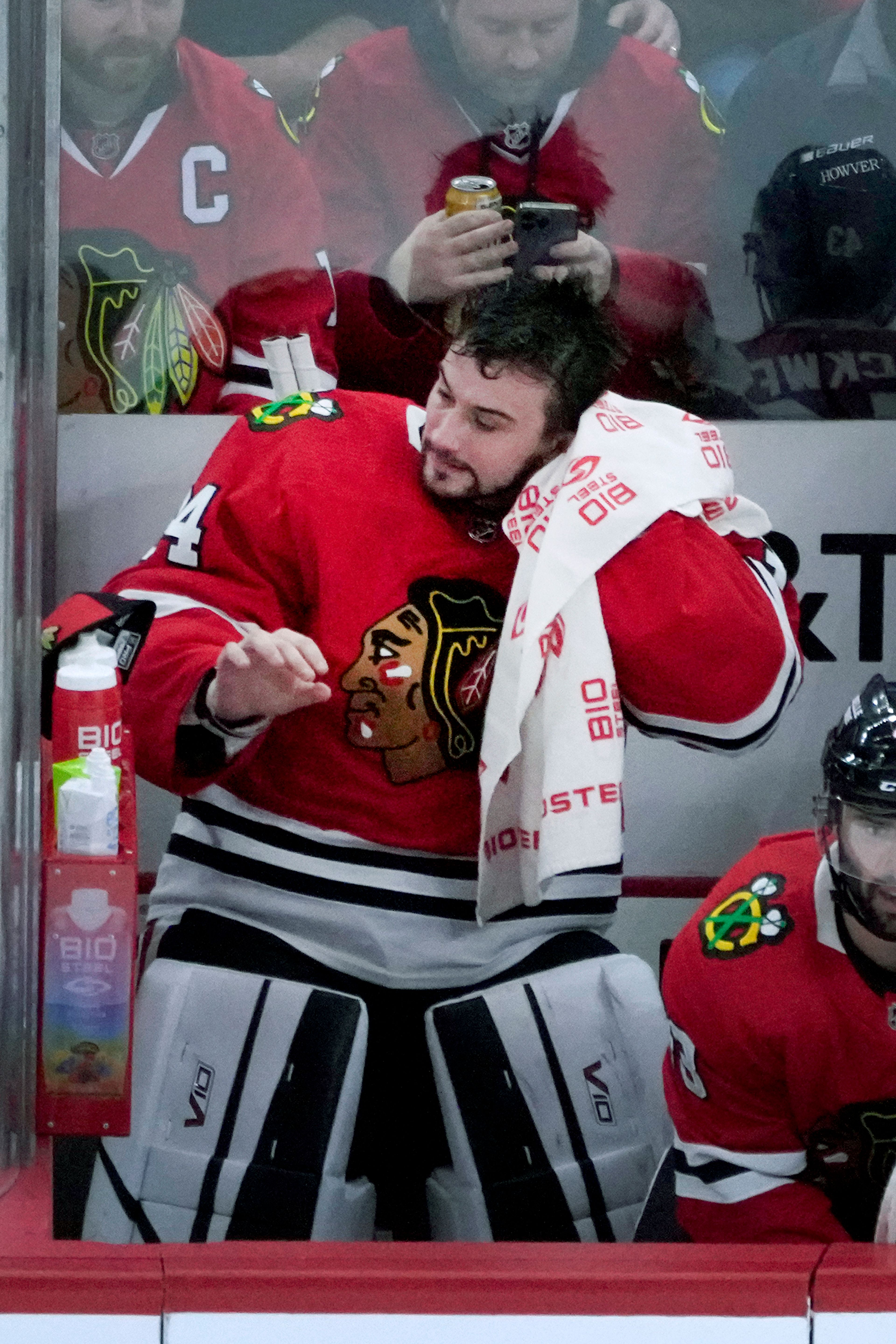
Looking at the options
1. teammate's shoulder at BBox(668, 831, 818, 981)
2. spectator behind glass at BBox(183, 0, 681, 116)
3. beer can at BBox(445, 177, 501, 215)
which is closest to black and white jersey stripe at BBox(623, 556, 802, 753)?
teammate's shoulder at BBox(668, 831, 818, 981)

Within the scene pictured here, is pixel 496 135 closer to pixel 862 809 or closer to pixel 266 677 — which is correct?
pixel 266 677

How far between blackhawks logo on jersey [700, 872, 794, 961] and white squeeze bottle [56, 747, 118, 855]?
59 centimetres

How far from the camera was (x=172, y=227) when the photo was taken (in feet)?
6.69

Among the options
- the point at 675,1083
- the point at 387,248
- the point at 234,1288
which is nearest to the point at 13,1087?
the point at 234,1288

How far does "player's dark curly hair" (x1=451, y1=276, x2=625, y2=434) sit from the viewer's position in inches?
73.5

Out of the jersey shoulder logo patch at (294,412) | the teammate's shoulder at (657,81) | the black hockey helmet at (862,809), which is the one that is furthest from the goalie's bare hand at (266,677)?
the teammate's shoulder at (657,81)

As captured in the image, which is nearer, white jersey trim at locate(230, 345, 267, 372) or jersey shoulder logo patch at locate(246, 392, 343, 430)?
jersey shoulder logo patch at locate(246, 392, 343, 430)

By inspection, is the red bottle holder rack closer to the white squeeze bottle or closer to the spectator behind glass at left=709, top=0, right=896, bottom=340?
the white squeeze bottle

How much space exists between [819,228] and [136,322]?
0.81 meters

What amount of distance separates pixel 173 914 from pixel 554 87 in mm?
1039

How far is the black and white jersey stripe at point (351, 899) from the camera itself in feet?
6.33

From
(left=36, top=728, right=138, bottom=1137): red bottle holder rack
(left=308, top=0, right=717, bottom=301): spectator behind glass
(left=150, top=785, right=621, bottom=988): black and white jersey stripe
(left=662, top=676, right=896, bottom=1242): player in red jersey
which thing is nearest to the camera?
(left=36, top=728, right=138, bottom=1137): red bottle holder rack

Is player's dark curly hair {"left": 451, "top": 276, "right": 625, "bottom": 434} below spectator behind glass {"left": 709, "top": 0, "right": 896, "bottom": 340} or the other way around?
below

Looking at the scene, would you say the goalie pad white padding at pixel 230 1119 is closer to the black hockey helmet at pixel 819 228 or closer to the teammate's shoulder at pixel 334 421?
the teammate's shoulder at pixel 334 421
